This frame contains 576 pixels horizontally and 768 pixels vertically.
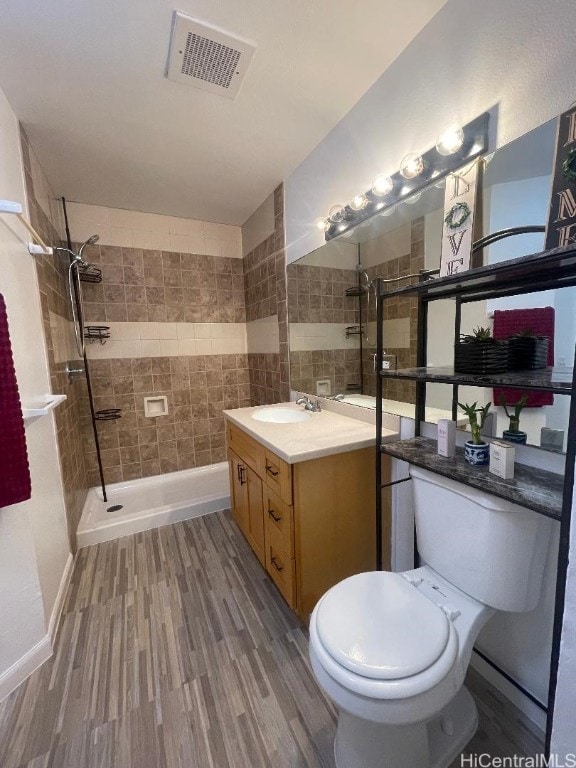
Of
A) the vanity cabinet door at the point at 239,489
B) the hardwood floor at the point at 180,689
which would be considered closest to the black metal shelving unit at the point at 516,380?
the hardwood floor at the point at 180,689

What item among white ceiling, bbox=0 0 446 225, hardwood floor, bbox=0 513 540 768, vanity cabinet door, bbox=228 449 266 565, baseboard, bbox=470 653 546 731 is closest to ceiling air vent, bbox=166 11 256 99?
white ceiling, bbox=0 0 446 225

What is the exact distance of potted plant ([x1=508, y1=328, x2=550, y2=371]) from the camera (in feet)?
2.98

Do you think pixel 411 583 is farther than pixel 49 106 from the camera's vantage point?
No

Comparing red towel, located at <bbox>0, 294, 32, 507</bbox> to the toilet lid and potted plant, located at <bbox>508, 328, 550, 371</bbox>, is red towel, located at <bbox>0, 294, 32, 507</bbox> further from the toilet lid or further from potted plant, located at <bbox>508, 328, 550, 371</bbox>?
potted plant, located at <bbox>508, 328, 550, 371</bbox>

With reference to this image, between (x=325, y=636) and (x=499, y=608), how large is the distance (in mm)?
505

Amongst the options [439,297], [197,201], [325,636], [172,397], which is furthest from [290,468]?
[197,201]

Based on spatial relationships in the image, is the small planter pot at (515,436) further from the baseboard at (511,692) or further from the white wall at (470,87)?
the baseboard at (511,692)

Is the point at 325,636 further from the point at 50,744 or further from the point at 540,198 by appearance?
the point at 540,198

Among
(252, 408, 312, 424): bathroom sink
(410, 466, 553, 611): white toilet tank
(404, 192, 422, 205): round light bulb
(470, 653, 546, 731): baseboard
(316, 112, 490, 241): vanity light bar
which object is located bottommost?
(470, 653, 546, 731): baseboard

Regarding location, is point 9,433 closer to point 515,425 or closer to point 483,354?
point 483,354

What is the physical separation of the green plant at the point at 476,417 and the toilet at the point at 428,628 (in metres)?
0.17

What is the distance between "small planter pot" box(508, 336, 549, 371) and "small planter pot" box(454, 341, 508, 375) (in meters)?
0.03

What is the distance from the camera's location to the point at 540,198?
84 cm

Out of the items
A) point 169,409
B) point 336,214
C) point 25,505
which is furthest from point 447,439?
point 169,409
